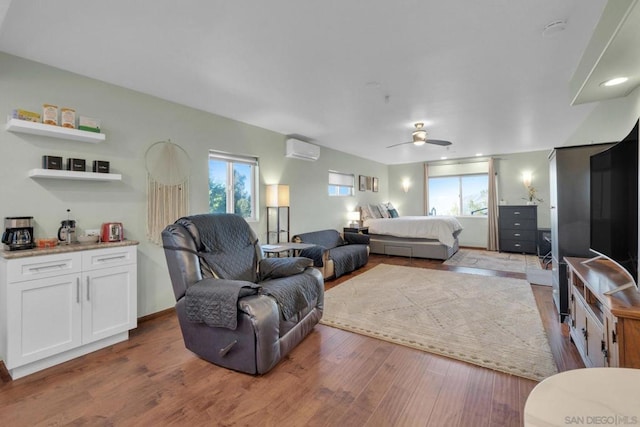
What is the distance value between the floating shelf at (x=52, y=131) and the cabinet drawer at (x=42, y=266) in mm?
1002

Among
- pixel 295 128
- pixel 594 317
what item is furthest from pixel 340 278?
pixel 594 317

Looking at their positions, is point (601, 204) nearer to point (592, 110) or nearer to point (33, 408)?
point (592, 110)

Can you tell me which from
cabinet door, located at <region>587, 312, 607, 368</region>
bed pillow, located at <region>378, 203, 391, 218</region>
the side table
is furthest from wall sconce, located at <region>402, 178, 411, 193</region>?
cabinet door, located at <region>587, 312, 607, 368</region>

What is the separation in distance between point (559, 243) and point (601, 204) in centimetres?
99

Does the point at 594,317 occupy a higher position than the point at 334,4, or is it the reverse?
the point at 334,4

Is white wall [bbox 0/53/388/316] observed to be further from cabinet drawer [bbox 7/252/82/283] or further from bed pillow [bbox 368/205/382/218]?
bed pillow [bbox 368/205/382/218]

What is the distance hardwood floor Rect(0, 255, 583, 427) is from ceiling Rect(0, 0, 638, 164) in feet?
7.68

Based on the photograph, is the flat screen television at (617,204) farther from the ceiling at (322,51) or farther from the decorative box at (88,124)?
the decorative box at (88,124)

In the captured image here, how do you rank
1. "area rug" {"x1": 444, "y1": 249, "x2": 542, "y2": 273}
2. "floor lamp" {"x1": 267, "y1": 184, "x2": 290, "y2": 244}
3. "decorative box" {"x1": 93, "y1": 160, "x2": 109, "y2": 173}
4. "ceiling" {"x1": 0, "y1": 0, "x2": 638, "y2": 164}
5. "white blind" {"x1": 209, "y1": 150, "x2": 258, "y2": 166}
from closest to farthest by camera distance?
1. "ceiling" {"x1": 0, "y1": 0, "x2": 638, "y2": 164}
2. "decorative box" {"x1": 93, "y1": 160, "x2": 109, "y2": 173}
3. "white blind" {"x1": 209, "y1": 150, "x2": 258, "y2": 166}
4. "floor lamp" {"x1": 267, "y1": 184, "x2": 290, "y2": 244}
5. "area rug" {"x1": 444, "y1": 249, "x2": 542, "y2": 273}

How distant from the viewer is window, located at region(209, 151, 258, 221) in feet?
12.4

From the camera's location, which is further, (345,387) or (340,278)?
(340,278)

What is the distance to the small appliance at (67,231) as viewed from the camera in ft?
7.78

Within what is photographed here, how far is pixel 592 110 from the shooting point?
369 centimetres

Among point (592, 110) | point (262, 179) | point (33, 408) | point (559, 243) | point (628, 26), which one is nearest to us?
point (628, 26)
